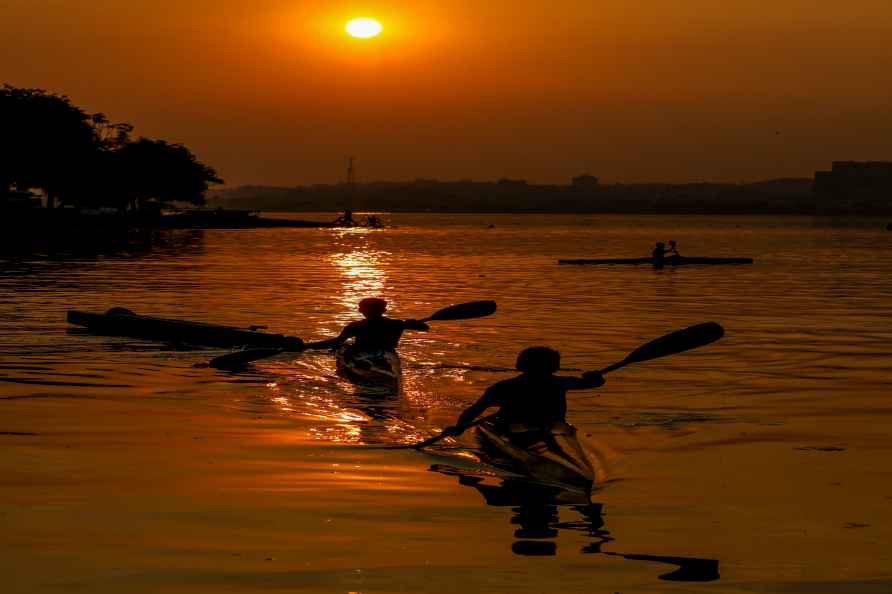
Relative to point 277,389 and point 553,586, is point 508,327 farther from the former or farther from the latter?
point 553,586

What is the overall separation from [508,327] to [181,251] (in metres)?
55.2

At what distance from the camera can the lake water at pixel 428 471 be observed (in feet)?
31.4

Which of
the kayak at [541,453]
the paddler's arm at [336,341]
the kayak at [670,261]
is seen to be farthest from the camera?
the kayak at [670,261]

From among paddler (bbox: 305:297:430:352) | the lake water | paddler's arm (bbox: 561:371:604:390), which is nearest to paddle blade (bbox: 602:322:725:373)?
the lake water

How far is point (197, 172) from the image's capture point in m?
197

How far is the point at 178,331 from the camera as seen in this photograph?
84.9 feet

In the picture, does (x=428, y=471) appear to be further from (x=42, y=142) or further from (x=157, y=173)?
(x=157, y=173)

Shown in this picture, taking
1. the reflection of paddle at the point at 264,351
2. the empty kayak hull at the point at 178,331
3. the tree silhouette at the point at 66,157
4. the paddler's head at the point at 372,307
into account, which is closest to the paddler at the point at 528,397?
the paddler's head at the point at 372,307

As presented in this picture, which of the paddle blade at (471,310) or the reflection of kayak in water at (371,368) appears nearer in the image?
the reflection of kayak in water at (371,368)

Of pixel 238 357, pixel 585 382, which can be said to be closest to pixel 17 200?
pixel 238 357

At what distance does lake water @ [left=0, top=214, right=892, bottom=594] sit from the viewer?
377 inches

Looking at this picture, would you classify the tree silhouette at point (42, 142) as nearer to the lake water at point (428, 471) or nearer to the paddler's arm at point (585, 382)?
the lake water at point (428, 471)

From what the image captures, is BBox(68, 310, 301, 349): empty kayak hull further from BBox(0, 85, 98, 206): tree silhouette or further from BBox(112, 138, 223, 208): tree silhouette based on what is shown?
BBox(112, 138, 223, 208): tree silhouette

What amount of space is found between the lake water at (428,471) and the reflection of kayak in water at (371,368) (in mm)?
291
